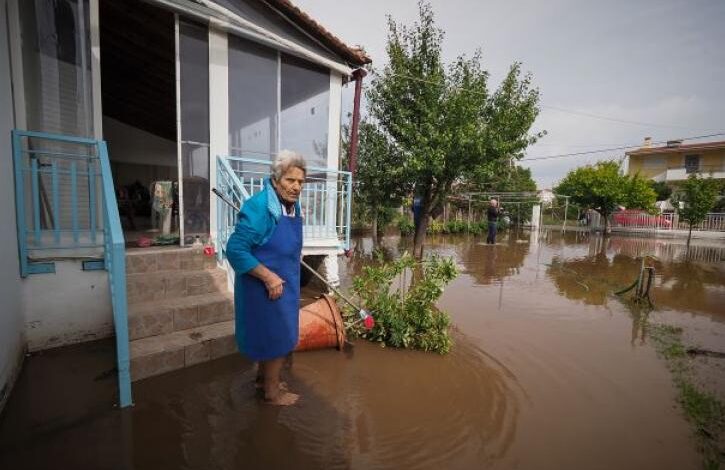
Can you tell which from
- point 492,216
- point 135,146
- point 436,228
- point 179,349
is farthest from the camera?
point 436,228

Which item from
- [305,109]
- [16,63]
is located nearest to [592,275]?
[305,109]

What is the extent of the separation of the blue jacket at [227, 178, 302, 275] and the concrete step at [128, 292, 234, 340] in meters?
1.47

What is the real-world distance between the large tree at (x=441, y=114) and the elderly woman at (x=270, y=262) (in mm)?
6590

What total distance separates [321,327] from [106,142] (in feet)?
13.3

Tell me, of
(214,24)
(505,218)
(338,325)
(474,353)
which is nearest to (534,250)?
(505,218)

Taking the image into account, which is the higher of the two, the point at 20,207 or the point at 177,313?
the point at 20,207

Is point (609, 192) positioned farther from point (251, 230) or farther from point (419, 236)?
point (251, 230)

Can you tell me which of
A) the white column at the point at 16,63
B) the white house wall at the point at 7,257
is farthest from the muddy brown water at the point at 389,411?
the white column at the point at 16,63

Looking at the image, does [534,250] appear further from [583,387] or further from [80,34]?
[80,34]

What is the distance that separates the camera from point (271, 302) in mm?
2271

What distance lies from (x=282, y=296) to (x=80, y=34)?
12.0ft

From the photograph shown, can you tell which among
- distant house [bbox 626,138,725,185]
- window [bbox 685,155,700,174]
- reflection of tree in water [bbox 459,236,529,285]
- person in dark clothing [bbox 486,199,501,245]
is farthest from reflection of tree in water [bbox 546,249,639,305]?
window [bbox 685,155,700,174]

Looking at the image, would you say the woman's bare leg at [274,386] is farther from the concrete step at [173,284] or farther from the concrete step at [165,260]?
the concrete step at [165,260]

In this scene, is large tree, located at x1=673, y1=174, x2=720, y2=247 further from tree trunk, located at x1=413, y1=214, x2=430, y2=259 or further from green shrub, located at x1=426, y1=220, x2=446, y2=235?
tree trunk, located at x1=413, y1=214, x2=430, y2=259
